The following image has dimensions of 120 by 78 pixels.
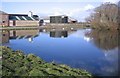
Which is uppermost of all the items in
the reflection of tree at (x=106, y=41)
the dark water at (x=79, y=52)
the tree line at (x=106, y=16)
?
the tree line at (x=106, y=16)

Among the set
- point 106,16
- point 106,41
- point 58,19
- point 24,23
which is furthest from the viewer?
point 58,19

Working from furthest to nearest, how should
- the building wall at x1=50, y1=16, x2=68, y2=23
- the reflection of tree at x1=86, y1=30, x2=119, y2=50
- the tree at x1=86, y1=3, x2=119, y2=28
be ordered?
the building wall at x1=50, y1=16, x2=68, y2=23 → the tree at x1=86, y1=3, x2=119, y2=28 → the reflection of tree at x1=86, y1=30, x2=119, y2=50

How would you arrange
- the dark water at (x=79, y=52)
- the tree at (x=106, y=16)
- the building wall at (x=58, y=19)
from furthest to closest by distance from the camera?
1. the building wall at (x=58, y=19)
2. the tree at (x=106, y=16)
3. the dark water at (x=79, y=52)

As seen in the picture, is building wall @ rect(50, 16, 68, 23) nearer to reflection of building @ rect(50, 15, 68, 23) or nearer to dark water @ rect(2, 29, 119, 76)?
reflection of building @ rect(50, 15, 68, 23)

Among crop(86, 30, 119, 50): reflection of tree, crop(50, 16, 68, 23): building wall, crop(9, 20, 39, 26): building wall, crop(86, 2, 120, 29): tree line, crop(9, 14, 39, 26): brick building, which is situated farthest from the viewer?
crop(50, 16, 68, 23): building wall

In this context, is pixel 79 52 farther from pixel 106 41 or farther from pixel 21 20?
pixel 21 20

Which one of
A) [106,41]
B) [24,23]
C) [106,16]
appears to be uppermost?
[106,16]

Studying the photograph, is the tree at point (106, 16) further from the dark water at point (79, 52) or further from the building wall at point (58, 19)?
the building wall at point (58, 19)

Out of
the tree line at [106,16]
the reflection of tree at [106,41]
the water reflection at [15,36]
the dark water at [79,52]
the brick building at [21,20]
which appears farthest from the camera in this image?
the brick building at [21,20]

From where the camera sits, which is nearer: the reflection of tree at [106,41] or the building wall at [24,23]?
the reflection of tree at [106,41]

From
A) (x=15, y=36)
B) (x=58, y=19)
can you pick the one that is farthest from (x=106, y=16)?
(x=58, y=19)

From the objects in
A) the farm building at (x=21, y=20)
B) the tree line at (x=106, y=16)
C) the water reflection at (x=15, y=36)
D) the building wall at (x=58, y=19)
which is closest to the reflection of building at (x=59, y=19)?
the building wall at (x=58, y=19)

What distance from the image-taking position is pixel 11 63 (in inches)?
309

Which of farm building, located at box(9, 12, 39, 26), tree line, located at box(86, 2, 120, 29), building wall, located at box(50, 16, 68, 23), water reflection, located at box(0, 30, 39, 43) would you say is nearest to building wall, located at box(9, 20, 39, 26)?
farm building, located at box(9, 12, 39, 26)
